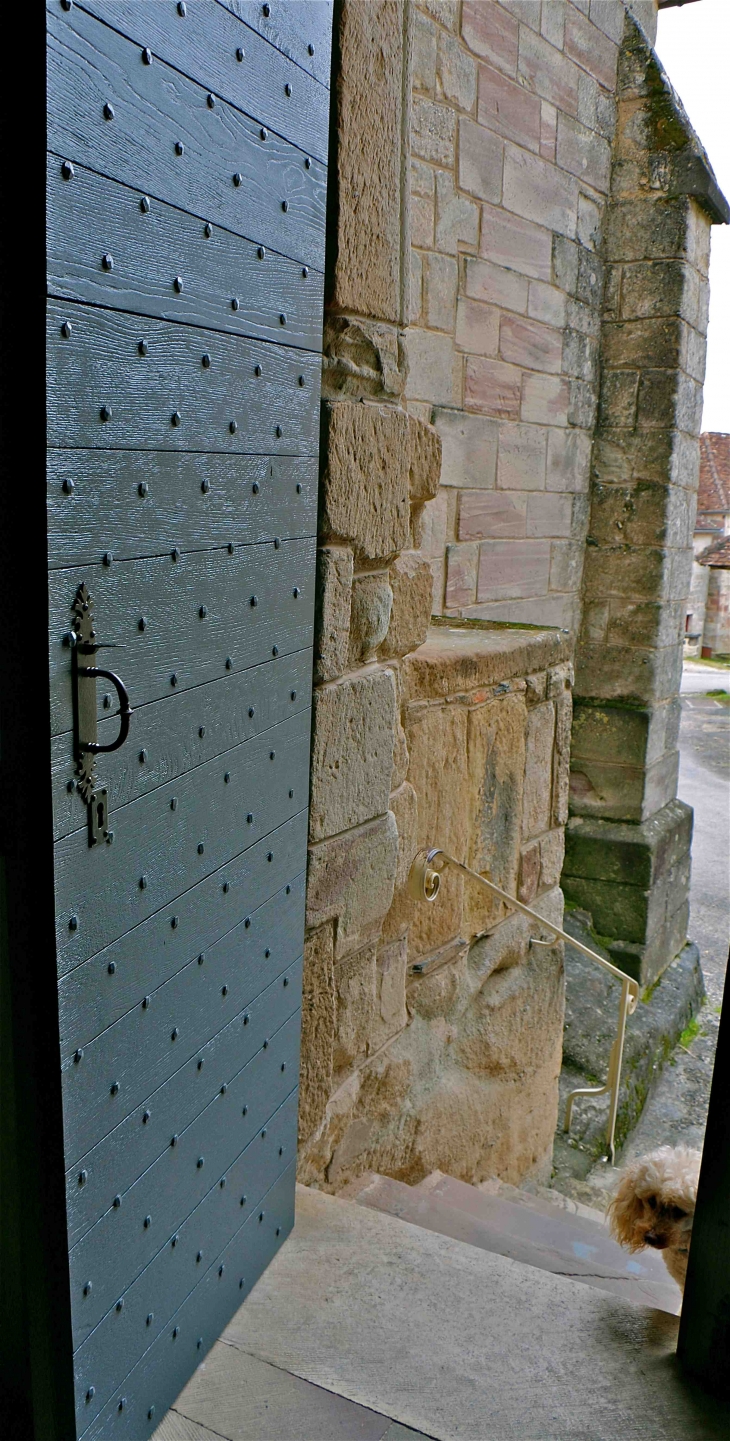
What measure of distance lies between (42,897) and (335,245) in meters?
1.23

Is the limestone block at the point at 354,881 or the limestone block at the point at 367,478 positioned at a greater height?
the limestone block at the point at 367,478

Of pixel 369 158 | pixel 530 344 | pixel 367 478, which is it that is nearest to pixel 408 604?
pixel 367 478

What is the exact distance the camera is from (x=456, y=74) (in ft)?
13.7

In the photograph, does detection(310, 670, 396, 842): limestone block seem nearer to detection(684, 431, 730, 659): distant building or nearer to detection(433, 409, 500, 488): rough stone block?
detection(433, 409, 500, 488): rough stone block

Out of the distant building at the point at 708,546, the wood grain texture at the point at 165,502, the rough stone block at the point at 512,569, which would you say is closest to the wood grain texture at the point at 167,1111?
the wood grain texture at the point at 165,502

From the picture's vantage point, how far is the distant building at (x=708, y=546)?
25453mm

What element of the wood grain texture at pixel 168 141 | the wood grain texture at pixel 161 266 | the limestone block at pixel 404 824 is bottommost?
the limestone block at pixel 404 824

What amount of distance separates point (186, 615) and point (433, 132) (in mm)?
3357

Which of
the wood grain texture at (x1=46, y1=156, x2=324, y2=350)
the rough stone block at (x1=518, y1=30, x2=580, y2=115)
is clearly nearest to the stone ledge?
the wood grain texture at (x1=46, y1=156, x2=324, y2=350)

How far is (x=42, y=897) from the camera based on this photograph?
1.19 meters

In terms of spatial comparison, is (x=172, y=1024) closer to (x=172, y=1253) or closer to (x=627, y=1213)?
(x=172, y=1253)

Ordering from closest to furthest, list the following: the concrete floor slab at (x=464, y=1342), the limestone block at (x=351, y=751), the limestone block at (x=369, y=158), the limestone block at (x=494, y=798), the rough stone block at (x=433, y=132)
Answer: the concrete floor slab at (x=464, y=1342)
the limestone block at (x=369, y=158)
the limestone block at (x=351, y=751)
the limestone block at (x=494, y=798)
the rough stone block at (x=433, y=132)

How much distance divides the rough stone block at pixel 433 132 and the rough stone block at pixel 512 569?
4.90 feet

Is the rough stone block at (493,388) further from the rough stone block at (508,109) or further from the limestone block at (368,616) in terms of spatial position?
the limestone block at (368,616)
